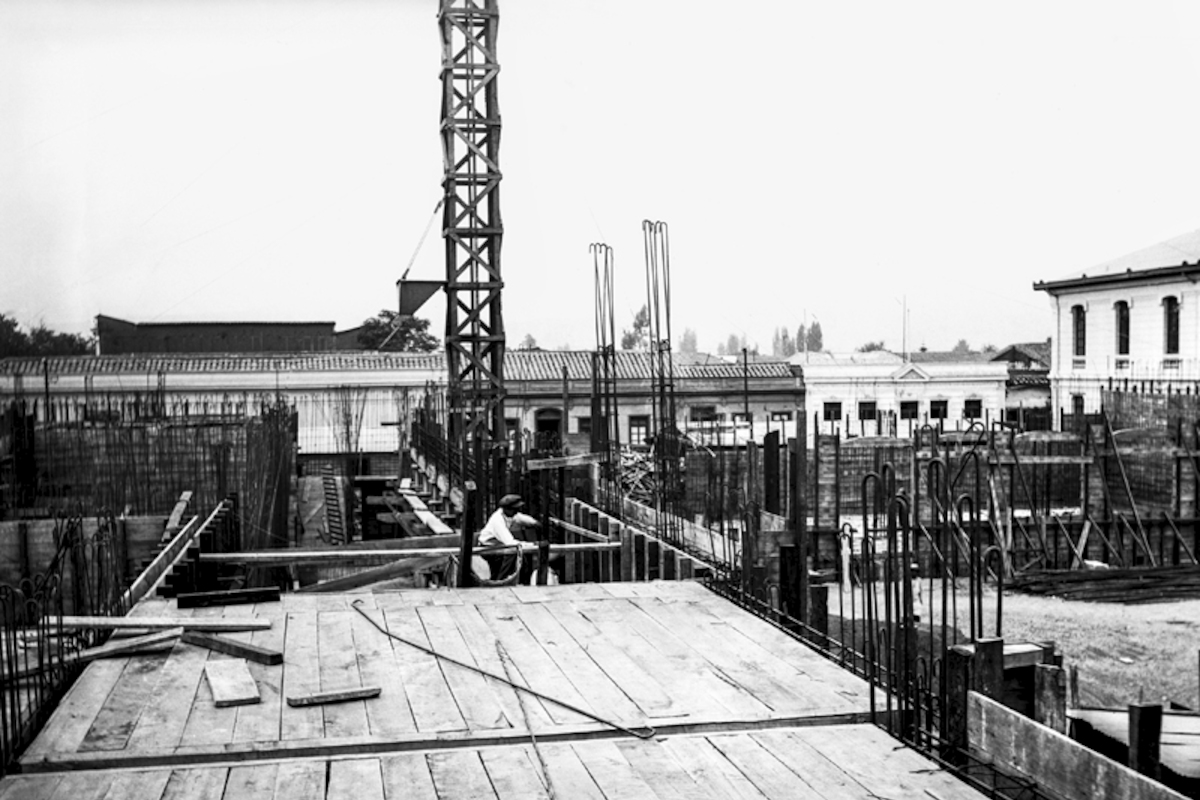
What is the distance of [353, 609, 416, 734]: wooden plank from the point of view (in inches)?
197

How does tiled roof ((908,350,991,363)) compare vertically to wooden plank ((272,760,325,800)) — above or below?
above

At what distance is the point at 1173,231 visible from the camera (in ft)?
94.3

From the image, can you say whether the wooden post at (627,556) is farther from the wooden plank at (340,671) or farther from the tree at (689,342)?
the tree at (689,342)

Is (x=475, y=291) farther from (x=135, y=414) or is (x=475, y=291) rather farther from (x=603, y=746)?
(x=603, y=746)

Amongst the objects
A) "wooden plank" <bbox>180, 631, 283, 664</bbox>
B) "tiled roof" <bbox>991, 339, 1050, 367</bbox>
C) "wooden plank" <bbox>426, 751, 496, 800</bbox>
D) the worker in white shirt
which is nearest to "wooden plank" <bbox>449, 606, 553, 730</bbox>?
"wooden plank" <bbox>426, 751, 496, 800</bbox>

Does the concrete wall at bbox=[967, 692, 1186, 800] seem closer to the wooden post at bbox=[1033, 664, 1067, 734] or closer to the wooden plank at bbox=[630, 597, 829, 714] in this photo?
the wooden post at bbox=[1033, 664, 1067, 734]

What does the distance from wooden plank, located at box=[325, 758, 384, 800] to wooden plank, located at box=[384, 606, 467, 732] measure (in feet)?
1.32

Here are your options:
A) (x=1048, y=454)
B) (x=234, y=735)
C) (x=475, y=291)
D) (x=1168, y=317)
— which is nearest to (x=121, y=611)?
(x=234, y=735)

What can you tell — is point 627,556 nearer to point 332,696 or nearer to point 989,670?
point 332,696

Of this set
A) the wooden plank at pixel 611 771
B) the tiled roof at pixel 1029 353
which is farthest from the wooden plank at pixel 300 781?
the tiled roof at pixel 1029 353

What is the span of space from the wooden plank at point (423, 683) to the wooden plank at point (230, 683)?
2.22ft

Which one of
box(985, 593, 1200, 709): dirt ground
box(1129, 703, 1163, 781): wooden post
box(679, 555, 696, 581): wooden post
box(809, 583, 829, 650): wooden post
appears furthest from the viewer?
box(985, 593, 1200, 709): dirt ground

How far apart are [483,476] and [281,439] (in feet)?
26.3

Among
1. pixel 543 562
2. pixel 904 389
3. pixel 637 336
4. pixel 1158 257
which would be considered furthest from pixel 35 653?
pixel 637 336
